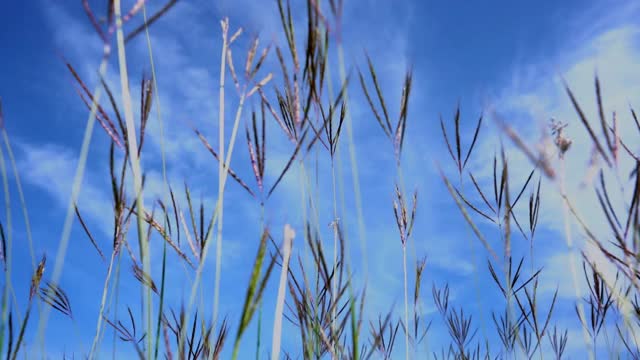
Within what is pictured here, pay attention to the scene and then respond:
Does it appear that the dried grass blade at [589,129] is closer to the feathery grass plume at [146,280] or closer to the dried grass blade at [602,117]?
the dried grass blade at [602,117]

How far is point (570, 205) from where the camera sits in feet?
3.12

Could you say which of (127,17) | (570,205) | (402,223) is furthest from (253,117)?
(402,223)

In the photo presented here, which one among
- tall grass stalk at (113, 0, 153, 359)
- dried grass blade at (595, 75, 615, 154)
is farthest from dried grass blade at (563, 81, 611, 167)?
tall grass stalk at (113, 0, 153, 359)

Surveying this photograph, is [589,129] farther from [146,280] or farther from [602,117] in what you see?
[146,280]

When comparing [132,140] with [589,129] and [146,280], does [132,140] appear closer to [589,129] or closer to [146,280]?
[146,280]

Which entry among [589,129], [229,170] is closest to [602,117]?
[589,129]

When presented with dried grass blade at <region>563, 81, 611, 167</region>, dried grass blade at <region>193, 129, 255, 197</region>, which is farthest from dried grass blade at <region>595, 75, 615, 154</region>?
dried grass blade at <region>193, 129, 255, 197</region>

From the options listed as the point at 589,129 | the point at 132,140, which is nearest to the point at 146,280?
the point at 132,140

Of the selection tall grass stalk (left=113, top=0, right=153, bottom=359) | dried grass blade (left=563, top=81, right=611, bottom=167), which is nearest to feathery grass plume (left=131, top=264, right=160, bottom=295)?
tall grass stalk (left=113, top=0, right=153, bottom=359)

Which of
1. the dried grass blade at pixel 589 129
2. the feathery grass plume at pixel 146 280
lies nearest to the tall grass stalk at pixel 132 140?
the feathery grass plume at pixel 146 280

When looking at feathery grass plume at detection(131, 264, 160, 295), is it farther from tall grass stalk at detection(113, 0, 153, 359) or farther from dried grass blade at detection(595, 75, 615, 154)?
dried grass blade at detection(595, 75, 615, 154)

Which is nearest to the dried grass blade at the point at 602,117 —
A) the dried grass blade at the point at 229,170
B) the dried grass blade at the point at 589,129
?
the dried grass blade at the point at 589,129

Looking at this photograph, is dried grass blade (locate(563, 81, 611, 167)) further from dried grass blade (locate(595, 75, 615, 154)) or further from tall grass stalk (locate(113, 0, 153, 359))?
tall grass stalk (locate(113, 0, 153, 359))

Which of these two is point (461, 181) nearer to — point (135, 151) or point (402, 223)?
point (402, 223)
